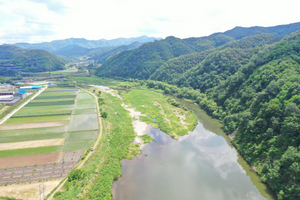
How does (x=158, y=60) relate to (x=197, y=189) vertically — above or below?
above

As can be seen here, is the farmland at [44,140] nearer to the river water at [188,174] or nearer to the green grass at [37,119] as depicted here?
the green grass at [37,119]

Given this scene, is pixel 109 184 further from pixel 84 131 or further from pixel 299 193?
pixel 299 193

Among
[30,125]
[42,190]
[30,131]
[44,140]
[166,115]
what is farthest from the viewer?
[166,115]

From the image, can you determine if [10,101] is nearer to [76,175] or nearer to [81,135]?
[81,135]

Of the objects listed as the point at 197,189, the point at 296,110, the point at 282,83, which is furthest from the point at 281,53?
the point at 197,189

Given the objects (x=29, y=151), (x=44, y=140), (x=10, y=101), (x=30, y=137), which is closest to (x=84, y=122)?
(x=44, y=140)

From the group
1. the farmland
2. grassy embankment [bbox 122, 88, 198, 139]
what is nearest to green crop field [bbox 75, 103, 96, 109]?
the farmland

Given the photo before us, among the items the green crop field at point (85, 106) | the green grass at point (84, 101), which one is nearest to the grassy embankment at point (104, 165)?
the green crop field at point (85, 106)
